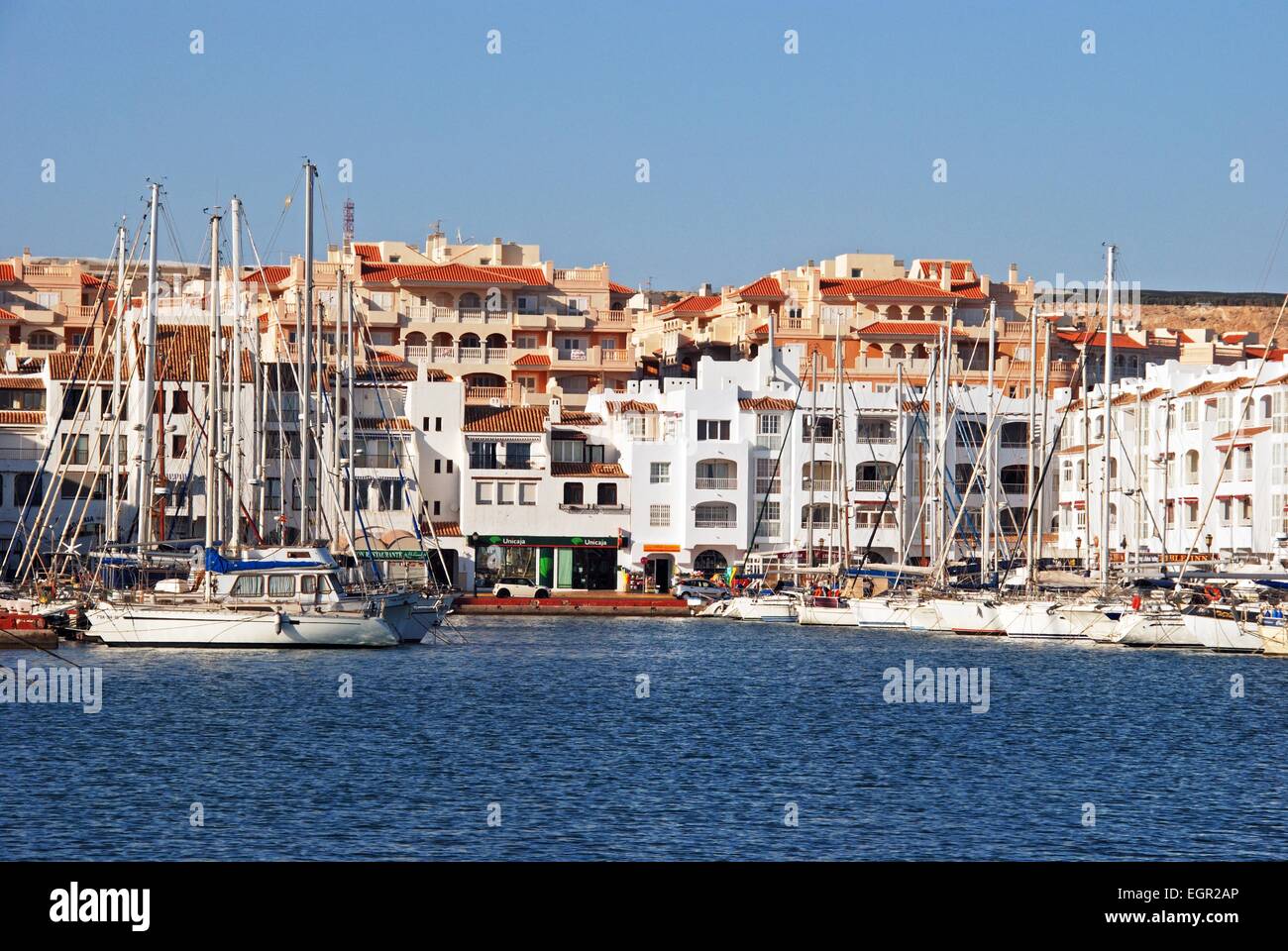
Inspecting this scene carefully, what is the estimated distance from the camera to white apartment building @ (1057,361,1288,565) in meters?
85.9

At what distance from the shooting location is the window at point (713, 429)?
103125 mm

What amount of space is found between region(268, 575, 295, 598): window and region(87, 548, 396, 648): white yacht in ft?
0.10

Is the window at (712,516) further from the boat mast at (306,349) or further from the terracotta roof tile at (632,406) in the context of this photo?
the boat mast at (306,349)

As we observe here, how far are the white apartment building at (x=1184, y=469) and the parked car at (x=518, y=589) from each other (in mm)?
26660

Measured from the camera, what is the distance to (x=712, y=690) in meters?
51.6

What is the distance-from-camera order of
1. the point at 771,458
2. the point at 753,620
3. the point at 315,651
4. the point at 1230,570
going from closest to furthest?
the point at 315,651, the point at 1230,570, the point at 753,620, the point at 771,458

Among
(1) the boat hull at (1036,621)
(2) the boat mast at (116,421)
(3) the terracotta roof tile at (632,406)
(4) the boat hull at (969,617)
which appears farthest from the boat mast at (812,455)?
(2) the boat mast at (116,421)

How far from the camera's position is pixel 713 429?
103 m

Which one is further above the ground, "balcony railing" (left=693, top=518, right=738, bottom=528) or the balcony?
the balcony

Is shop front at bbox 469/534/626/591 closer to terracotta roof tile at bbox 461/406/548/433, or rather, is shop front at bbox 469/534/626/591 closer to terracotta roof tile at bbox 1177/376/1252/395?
terracotta roof tile at bbox 461/406/548/433

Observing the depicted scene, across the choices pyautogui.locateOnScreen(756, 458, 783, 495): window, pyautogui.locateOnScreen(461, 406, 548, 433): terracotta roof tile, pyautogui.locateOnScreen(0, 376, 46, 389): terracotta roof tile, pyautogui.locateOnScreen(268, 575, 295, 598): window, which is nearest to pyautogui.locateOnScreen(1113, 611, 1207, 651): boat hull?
pyautogui.locateOnScreen(268, 575, 295, 598): window

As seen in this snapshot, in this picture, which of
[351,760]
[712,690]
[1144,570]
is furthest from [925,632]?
[351,760]
